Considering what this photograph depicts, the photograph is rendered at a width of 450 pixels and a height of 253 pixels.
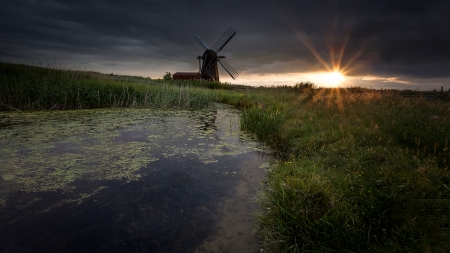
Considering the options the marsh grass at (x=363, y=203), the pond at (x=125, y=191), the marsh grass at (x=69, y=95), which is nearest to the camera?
the marsh grass at (x=363, y=203)

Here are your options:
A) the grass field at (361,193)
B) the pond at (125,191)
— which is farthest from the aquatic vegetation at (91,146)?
the grass field at (361,193)

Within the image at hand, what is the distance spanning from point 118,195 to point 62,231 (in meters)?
0.63

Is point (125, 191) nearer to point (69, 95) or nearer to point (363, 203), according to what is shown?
point (363, 203)

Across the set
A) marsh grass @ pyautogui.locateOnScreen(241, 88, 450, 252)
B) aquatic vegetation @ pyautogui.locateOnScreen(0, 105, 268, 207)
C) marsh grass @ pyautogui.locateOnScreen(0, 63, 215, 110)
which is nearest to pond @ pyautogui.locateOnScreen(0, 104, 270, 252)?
aquatic vegetation @ pyautogui.locateOnScreen(0, 105, 268, 207)

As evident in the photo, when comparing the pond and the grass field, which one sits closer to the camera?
the grass field

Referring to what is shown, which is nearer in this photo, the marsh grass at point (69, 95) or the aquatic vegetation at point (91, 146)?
the aquatic vegetation at point (91, 146)

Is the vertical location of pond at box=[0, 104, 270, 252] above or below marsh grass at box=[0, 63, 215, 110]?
below

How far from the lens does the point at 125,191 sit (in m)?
2.52

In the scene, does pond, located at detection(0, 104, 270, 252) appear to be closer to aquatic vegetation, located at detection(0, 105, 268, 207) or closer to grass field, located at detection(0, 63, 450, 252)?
aquatic vegetation, located at detection(0, 105, 268, 207)

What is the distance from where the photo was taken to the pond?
1804mm

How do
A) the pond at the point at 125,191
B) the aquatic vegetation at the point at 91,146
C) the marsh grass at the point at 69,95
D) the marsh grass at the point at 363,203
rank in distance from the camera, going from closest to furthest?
the marsh grass at the point at 363,203 → the pond at the point at 125,191 → the aquatic vegetation at the point at 91,146 → the marsh grass at the point at 69,95

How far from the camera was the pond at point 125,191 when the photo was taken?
180 cm

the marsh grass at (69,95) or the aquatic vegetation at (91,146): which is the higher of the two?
the marsh grass at (69,95)

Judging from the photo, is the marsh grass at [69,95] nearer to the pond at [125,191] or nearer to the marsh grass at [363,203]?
the pond at [125,191]
